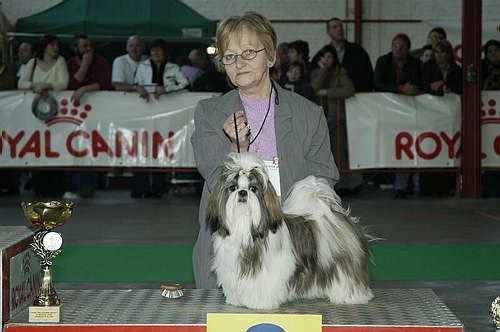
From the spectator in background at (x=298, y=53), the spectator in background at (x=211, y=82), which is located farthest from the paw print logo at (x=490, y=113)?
the spectator in background at (x=211, y=82)

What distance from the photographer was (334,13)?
48.9 ft

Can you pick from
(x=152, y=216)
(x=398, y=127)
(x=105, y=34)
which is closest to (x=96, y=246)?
(x=152, y=216)

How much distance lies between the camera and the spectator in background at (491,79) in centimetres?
1009

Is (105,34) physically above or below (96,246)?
above

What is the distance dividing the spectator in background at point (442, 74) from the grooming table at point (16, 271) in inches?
291

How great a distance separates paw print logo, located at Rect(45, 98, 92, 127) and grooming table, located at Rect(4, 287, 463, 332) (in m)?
6.90

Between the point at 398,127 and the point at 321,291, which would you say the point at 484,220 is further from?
the point at 321,291

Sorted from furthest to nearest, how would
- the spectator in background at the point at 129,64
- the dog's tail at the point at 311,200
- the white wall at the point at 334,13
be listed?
the white wall at the point at 334,13 → the spectator in background at the point at 129,64 → the dog's tail at the point at 311,200

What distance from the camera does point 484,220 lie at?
Answer: 8.22 metres

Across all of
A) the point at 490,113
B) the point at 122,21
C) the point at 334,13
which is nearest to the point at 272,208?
the point at 490,113

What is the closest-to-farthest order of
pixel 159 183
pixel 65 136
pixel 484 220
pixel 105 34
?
1. pixel 484 220
2. pixel 65 136
3. pixel 159 183
4. pixel 105 34

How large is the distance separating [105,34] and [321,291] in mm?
10835

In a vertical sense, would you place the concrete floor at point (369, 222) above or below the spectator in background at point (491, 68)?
below

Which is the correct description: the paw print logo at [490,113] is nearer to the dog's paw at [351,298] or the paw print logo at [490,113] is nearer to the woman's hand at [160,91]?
the woman's hand at [160,91]
